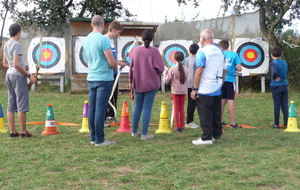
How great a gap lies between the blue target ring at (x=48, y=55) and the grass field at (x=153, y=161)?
21.3ft

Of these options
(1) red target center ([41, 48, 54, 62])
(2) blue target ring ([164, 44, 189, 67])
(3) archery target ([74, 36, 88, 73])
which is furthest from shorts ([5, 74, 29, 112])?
(2) blue target ring ([164, 44, 189, 67])

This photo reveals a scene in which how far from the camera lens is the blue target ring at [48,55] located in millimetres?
13094

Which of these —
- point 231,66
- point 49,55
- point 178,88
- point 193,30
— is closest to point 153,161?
point 178,88

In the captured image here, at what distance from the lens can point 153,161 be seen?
14.8 ft

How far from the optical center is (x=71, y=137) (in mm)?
5969

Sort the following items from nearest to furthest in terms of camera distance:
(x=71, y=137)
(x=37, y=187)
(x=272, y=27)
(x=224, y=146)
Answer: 1. (x=37, y=187)
2. (x=224, y=146)
3. (x=71, y=137)
4. (x=272, y=27)

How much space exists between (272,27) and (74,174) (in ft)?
32.7

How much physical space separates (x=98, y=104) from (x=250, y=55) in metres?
8.89

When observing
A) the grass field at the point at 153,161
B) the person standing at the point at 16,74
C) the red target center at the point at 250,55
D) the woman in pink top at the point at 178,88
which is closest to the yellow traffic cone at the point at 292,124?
the grass field at the point at 153,161

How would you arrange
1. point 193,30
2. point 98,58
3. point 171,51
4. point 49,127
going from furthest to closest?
point 193,30 → point 171,51 → point 49,127 → point 98,58

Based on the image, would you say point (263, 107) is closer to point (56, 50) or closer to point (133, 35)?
point (133, 35)

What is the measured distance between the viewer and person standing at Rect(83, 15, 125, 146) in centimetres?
520

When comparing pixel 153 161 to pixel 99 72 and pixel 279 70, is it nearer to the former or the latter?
pixel 99 72

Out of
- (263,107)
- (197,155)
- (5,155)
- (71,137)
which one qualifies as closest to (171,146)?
(197,155)
